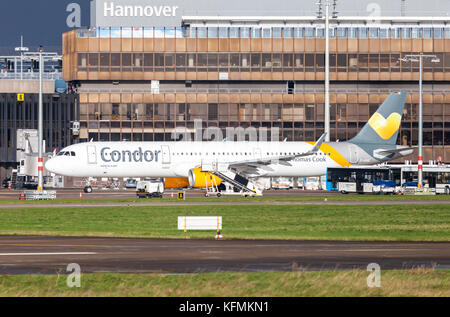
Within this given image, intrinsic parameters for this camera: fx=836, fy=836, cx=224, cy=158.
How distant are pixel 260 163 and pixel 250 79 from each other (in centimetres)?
4940

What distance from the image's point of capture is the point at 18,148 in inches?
4892

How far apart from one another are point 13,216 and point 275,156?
38.8 meters

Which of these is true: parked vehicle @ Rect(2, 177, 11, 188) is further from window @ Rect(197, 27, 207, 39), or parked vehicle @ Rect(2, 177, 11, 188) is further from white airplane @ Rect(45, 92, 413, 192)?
white airplane @ Rect(45, 92, 413, 192)

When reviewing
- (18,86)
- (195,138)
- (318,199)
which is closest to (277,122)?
(195,138)

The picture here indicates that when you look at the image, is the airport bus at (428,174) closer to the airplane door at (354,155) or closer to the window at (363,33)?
the airplane door at (354,155)

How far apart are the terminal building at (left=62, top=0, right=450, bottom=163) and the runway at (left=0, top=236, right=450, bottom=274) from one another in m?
93.2

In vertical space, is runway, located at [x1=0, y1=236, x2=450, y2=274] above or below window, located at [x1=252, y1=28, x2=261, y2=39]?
below

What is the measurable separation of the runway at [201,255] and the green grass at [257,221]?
12.0 feet

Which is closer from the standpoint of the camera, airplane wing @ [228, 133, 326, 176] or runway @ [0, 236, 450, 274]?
runway @ [0, 236, 450, 274]

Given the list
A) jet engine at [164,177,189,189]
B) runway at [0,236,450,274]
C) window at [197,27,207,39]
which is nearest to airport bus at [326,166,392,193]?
jet engine at [164,177,189,189]

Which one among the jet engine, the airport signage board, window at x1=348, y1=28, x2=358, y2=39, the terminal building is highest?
the airport signage board

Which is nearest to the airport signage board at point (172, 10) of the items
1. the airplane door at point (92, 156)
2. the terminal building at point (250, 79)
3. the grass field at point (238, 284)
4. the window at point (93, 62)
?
the terminal building at point (250, 79)

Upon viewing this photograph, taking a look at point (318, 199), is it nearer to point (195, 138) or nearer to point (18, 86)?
point (195, 138)

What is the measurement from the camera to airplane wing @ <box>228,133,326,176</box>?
85.1 meters
